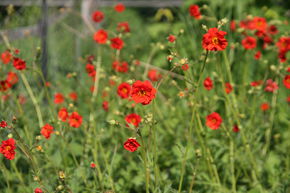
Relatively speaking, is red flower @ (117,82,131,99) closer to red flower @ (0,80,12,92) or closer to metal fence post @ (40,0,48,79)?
red flower @ (0,80,12,92)

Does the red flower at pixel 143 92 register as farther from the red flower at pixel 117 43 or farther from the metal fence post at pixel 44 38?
the metal fence post at pixel 44 38

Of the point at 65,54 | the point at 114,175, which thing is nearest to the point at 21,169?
the point at 114,175

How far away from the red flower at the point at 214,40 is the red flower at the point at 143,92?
27 centimetres

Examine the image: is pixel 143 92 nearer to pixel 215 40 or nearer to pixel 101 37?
pixel 215 40

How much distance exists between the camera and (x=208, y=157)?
1.99 m

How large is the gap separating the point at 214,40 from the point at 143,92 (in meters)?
0.33

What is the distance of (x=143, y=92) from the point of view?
1.41m

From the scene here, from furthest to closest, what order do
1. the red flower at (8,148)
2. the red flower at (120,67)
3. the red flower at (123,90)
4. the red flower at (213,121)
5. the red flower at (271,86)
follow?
1. the red flower at (120,67)
2. the red flower at (271,86)
3. the red flower at (123,90)
4. the red flower at (213,121)
5. the red flower at (8,148)

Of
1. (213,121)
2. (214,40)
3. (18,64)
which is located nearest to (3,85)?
(18,64)

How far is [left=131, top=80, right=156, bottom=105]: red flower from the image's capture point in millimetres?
1380

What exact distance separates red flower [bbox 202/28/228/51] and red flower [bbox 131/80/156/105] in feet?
0.87

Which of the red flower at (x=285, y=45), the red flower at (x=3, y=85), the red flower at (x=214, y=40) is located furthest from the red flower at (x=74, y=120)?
the red flower at (x=285, y=45)

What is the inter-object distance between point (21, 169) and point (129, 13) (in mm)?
6386

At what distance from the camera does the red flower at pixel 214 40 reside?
144cm
